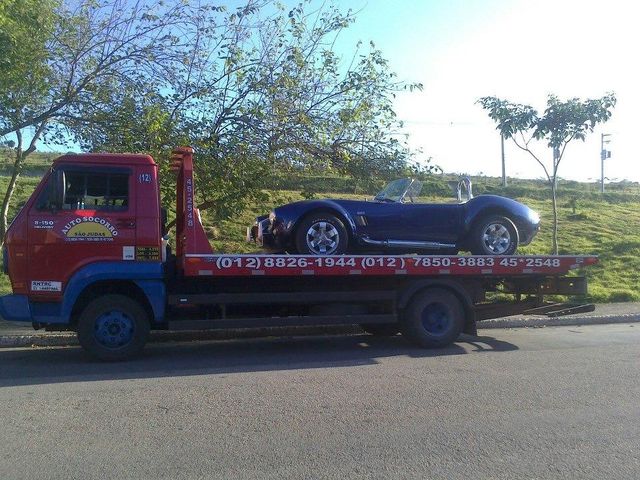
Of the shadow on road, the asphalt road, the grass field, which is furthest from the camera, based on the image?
the grass field

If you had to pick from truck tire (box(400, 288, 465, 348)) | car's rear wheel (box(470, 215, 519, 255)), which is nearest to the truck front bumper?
truck tire (box(400, 288, 465, 348))

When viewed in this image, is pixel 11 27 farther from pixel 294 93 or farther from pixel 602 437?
pixel 602 437

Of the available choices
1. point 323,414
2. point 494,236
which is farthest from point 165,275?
point 494,236

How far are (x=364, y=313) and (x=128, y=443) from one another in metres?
4.73

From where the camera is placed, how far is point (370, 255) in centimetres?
902

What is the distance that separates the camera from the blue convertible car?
9016mm

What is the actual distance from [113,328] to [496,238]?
5844mm

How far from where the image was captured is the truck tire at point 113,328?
26.3 feet

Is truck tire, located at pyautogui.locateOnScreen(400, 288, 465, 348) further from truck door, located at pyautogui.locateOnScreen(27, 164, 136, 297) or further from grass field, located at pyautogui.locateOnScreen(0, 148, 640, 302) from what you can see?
grass field, located at pyautogui.locateOnScreen(0, 148, 640, 302)

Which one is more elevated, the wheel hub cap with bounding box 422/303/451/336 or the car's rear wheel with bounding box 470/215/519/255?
the car's rear wheel with bounding box 470/215/519/255

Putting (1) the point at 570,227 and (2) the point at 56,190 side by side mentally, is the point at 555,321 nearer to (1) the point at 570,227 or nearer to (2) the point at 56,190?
(2) the point at 56,190

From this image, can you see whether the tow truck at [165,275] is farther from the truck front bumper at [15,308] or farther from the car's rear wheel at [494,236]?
the car's rear wheel at [494,236]

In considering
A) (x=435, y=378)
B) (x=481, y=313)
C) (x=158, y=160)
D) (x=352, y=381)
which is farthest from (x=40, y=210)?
(x=481, y=313)

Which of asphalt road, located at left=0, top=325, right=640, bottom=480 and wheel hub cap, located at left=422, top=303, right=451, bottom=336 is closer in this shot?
asphalt road, located at left=0, top=325, right=640, bottom=480
